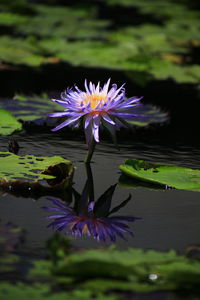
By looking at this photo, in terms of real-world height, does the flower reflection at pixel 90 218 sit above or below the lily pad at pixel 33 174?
below

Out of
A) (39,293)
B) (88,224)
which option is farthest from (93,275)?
(88,224)

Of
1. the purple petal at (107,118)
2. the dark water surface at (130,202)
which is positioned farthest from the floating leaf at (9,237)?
the purple petal at (107,118)

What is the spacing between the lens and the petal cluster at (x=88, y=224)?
1833 mm

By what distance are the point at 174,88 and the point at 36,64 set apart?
1.06m

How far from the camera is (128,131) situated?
311cm

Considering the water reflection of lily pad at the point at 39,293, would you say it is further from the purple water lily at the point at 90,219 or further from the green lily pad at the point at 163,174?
the green lily pad at the point at 163,174

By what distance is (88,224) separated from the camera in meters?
1.91

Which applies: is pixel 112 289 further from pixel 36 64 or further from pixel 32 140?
pixel 36 64

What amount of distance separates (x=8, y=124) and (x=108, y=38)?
3.01 m

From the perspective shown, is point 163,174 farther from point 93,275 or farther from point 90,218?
point 93,275

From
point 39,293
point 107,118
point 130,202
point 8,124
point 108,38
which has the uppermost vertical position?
point 108,38

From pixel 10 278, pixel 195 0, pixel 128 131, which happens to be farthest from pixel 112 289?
pixel 195 0

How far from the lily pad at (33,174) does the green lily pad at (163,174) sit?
0.80 feet

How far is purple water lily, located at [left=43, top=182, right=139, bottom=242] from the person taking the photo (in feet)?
6.05
